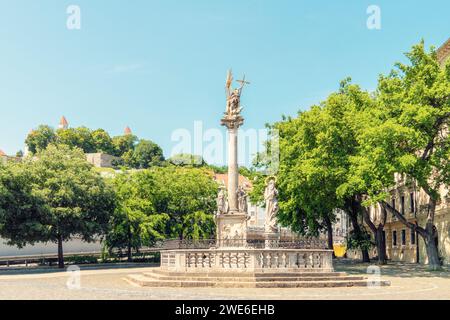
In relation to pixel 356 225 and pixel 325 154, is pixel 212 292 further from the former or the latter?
pixel 356 225

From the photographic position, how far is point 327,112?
39.2 metres

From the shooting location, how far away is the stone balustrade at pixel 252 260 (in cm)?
2377

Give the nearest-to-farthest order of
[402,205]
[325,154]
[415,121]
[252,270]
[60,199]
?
[252,270], [415,121], [325,154], [60,199], [402,205]

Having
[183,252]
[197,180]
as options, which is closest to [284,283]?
[183,252]

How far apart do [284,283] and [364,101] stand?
68.3ft

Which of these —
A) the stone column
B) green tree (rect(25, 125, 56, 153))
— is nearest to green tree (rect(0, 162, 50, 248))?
the stone column

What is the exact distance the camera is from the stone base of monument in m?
22.8

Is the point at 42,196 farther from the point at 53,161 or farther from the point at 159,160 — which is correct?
the point at 159,160

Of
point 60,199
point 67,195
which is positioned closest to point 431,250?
point 67,195

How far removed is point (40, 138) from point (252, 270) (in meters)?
121

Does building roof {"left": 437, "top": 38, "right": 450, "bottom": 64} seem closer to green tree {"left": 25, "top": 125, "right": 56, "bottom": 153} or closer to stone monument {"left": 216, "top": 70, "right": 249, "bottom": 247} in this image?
stone monument {"left": 216, "top": 70, "right": 249, "bottom": 247}

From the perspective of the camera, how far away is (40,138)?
441ft

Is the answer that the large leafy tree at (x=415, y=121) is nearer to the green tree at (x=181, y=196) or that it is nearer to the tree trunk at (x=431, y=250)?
the tree trunk at (x=431, y=250)

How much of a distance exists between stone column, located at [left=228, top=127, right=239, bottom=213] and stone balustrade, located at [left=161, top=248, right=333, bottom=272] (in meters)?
4.87
